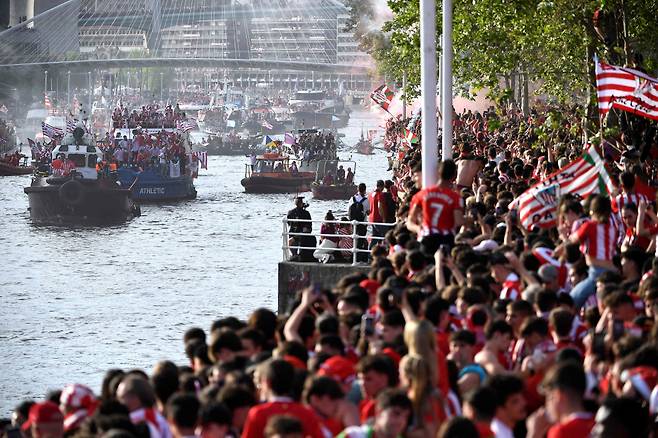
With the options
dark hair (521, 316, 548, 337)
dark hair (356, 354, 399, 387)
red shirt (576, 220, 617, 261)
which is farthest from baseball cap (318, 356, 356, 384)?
red shirt (576, 220, 617, 261)

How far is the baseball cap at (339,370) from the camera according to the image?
9.70 metres

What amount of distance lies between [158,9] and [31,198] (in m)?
133

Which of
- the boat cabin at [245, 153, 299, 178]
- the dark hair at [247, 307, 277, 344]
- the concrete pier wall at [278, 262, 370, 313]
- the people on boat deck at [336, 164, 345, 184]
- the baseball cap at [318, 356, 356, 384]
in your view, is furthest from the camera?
the boat cabin at [245, 153, 299, 178]

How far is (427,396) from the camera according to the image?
332 inches

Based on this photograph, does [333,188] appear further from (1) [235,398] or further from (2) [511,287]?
(1) [235,398]

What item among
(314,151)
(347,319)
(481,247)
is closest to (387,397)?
(347,319)

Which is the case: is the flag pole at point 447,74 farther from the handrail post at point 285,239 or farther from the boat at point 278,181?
the boat at point 278,181

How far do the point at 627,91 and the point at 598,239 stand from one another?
8072mm

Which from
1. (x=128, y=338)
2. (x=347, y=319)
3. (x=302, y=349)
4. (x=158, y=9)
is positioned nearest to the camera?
(x=302, y=349)

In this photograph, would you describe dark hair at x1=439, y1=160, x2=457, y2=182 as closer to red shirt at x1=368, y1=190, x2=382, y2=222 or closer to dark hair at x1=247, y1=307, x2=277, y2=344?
dark hair at x1=247, y1=307, x2=277, y2=344

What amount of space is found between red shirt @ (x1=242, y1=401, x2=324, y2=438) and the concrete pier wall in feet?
50.6

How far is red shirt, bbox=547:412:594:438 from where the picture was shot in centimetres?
811

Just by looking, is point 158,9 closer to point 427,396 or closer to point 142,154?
point 142,154

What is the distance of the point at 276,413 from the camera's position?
8547 mm
